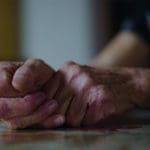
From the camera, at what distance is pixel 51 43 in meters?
3.47

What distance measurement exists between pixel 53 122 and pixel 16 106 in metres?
0.07

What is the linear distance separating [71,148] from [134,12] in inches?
47.9

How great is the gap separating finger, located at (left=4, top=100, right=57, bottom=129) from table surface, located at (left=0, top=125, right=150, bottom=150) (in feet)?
0.05

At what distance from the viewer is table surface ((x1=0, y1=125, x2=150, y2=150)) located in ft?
1.93

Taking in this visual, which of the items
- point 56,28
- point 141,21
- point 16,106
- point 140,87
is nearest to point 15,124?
point 16,106

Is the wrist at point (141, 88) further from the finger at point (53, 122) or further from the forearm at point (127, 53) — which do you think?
the forearm at point (127, 53)

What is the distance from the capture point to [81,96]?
33.1 inches

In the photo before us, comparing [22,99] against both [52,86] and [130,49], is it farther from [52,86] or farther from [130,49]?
[130,49]

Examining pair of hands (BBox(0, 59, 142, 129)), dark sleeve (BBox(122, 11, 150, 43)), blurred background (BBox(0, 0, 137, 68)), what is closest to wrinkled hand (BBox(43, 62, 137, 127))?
pair of hands (BBox(0, 59, 142, 129))

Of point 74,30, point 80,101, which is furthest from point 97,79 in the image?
point 74,30

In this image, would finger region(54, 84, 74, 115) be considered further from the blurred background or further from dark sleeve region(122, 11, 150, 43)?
the blurred background

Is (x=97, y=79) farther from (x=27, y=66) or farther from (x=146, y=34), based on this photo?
(x=146, y=34)

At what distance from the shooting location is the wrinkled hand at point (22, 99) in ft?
2.50

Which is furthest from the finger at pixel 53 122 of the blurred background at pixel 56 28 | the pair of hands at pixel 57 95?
the blurred background at pixel 56 28
